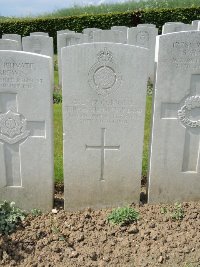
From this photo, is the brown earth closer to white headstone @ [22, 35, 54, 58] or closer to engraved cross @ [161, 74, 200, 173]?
engraved cross @ [161, 74, 200, 173]

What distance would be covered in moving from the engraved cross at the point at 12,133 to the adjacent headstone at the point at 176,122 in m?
1.17

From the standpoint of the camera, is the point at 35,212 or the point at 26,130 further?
the point at 35,212

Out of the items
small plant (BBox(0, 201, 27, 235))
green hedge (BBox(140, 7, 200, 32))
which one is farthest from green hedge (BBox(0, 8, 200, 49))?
small plant (BBox(0, 201, 27, 235))

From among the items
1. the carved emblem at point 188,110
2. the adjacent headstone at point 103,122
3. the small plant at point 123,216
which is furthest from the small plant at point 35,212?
the carved emblem at point 188,110

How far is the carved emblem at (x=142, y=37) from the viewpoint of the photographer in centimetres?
993

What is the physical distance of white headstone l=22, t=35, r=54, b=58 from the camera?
29.2 ft

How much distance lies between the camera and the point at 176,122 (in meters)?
3.53

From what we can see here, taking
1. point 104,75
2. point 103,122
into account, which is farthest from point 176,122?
point 104,75

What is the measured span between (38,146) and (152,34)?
24.3ft

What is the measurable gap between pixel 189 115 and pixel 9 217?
78.5 inches

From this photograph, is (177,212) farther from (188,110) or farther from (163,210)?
(188,110)

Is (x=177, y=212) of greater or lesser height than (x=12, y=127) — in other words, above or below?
below

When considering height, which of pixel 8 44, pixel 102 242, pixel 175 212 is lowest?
pixel 102 242

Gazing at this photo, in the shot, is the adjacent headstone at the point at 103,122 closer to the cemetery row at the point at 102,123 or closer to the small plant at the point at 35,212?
the cemetery row at the point at 102,123
